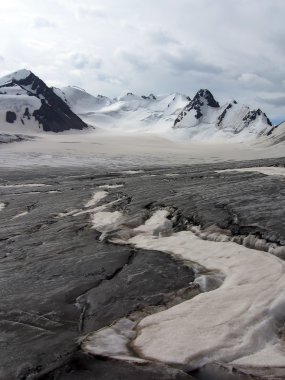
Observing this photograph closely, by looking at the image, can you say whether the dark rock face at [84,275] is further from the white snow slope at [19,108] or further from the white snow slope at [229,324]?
the white snow slope at [19,108]

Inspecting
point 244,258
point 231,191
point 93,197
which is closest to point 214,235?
point 244,258

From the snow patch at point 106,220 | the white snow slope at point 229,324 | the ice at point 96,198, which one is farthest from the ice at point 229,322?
the ice at point 96,198

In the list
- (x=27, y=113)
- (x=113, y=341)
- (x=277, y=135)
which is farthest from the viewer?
(x=27, y=113)

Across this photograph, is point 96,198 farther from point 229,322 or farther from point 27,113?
point 27,113

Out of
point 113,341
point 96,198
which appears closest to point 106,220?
point 96,198

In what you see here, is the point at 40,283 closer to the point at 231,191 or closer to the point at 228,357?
the point at 228,357

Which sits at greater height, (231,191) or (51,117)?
(51,117)

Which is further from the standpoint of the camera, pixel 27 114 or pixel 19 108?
pixel 19 108

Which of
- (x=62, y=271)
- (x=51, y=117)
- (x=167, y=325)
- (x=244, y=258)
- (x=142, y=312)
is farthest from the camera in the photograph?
(x=51, y=117)
